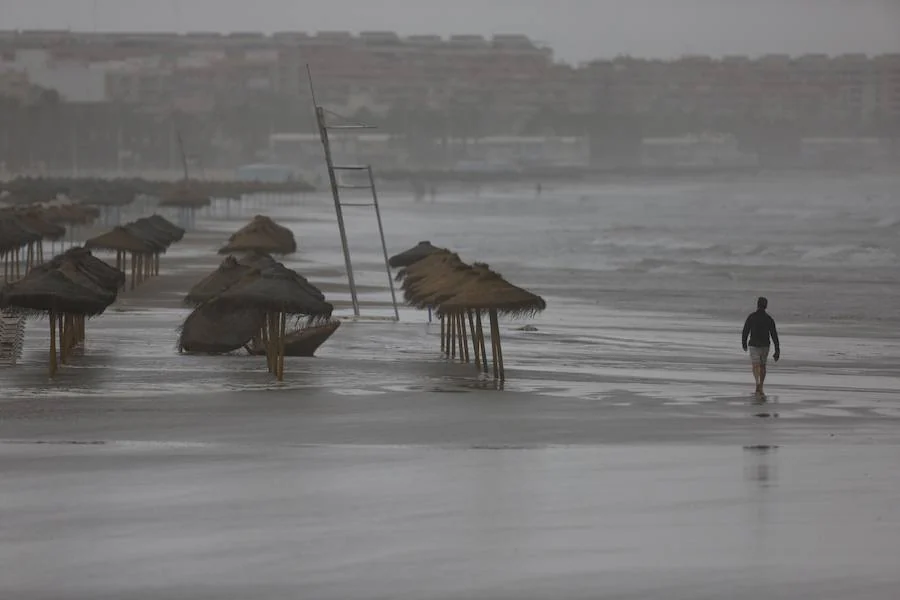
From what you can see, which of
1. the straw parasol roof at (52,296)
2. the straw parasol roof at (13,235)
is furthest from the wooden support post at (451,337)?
the straw parasol roof at (13,235)

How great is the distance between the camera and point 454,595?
11141 millimetres

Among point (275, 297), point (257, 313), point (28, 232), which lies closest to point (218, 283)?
point (257, 313)

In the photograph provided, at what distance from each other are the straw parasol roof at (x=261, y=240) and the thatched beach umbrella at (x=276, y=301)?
837 inches

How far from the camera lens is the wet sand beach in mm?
11695

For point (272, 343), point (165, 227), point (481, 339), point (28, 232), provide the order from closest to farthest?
point (272, 343)
point (481, 339)
point (28, 232)
point (165, 227)

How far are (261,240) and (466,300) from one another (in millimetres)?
24052

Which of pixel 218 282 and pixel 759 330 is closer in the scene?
pixel 759 330

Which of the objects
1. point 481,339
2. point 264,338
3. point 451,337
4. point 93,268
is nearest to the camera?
point 481,339

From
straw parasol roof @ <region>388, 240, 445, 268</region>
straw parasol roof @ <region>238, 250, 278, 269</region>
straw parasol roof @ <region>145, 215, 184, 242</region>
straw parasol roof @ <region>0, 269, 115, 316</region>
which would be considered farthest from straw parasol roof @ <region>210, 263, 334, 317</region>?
straw parasol roof @ <region>145, 215, 184, 242</region>

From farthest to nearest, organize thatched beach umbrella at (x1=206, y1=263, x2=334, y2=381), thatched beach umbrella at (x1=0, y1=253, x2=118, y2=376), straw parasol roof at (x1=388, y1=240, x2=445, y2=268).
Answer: straw parasol roof at (x1=388, y1=240, x2=445, y2=268) < thatched beach umbrella at (x1=206, y1=263, x2=334, y2=381) < thatched beach umbrella at (x1=0, y1=253, x2=118, y2=376)

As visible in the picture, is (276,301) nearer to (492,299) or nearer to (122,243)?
(492,299)

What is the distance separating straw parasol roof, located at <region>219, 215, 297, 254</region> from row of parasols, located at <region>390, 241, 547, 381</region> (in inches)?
633

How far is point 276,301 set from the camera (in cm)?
2227

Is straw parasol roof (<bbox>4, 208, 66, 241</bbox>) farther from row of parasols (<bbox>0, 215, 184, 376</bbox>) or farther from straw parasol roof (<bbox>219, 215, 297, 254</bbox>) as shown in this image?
row of parasols (<bbox>0, 215, 184, 376</bbox>)
